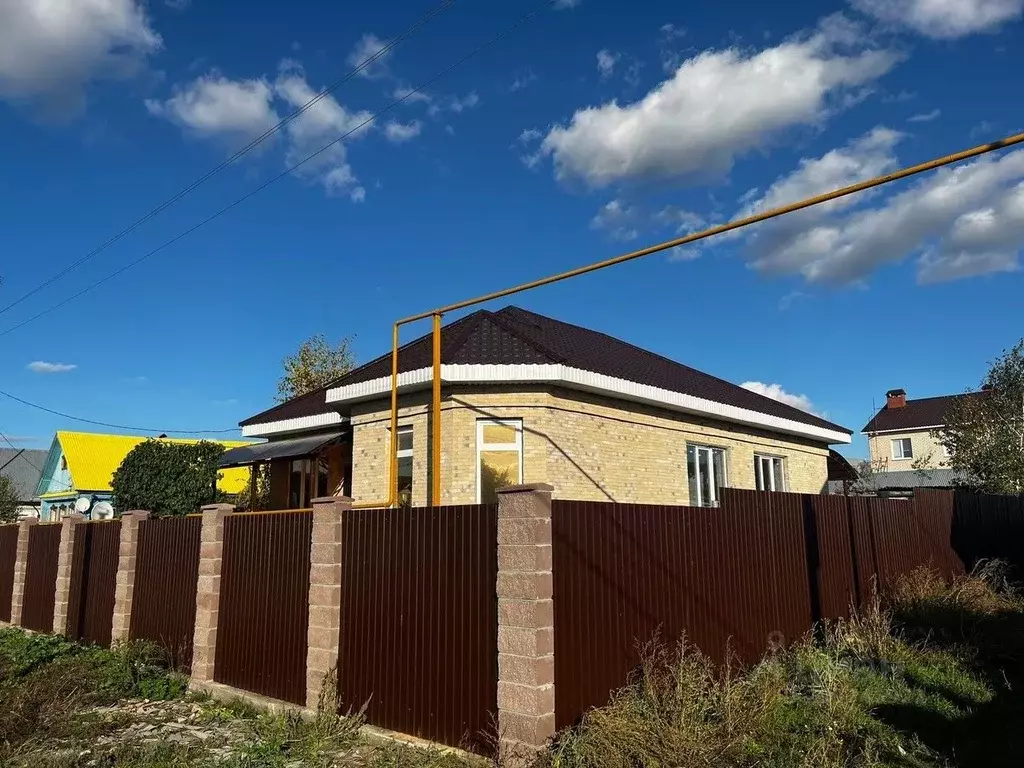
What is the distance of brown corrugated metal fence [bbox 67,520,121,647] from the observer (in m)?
11.6

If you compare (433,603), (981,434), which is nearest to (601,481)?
(433,603)

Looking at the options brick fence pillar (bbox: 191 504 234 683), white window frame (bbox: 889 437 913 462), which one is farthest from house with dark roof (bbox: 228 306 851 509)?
white window frame (bbox: 889 437 913 462)

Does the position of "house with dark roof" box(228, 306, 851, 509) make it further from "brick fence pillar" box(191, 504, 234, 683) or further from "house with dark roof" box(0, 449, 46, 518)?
"house with dark roof" box(0, 449, 46, 518)

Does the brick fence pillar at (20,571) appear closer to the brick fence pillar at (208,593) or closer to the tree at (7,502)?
the brick fence pillar at (208,593)

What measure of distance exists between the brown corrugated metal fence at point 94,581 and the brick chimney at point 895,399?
1950 inches

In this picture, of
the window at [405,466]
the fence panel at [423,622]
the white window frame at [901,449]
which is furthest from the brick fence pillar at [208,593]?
the white window frame at [901,449]

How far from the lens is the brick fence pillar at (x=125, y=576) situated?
10.9 m

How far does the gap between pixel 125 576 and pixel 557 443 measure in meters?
6.83

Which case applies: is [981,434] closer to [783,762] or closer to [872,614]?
[872,614]

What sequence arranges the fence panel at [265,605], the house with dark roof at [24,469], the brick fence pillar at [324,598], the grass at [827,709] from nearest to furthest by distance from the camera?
the grass at [827,709] < the brick fence pillar at [324,598] < the fence panel at [265,605] < the house with dark roof at [24,469]

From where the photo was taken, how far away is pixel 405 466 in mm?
12688

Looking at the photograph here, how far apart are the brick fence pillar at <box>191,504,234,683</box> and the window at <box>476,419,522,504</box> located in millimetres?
3942

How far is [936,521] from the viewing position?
13250 millimetres

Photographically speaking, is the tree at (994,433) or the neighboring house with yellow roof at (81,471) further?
the neighboring house with yellow roof at (81,471)
